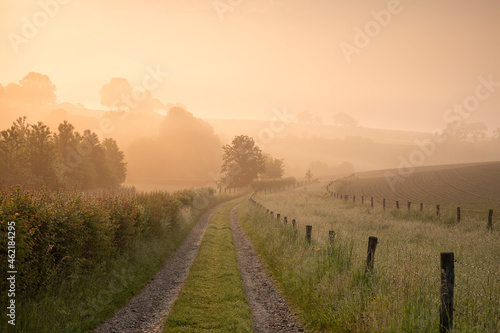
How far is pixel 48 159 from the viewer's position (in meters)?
37.8

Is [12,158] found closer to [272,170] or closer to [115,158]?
[115,158]

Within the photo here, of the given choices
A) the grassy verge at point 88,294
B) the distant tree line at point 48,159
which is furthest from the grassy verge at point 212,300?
the distant tree line at point 48,159

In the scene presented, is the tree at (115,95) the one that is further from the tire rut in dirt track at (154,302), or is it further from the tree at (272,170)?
the tire rut in dirt track at (154,302)

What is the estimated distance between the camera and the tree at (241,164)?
242ft

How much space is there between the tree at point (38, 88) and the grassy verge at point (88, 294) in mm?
157243

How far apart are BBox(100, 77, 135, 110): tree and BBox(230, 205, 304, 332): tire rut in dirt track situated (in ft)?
518

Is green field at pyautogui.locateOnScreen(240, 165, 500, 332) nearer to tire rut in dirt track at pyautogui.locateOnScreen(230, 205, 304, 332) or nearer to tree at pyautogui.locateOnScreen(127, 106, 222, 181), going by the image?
tire rut in dirt track at pyautogui.locateOnScreen(230, 205, 304, 332)

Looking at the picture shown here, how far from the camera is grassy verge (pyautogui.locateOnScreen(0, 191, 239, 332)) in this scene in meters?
6.62

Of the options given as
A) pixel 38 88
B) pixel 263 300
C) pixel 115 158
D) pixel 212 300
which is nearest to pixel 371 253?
pixel 263 300

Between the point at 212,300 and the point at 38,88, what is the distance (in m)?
163

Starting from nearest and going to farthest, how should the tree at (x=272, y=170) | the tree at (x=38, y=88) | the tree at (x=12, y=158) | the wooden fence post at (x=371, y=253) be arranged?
the wooden fence post at (x=371, y=253) < the tree at (x=12, y=158) < the tree at (x=272, y=170) < the tree at (x=38, y=88)

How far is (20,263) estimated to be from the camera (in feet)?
22.8

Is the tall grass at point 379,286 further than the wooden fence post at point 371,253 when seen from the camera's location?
No

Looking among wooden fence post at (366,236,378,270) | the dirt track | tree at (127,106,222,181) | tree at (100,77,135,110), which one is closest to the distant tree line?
the dirt track
